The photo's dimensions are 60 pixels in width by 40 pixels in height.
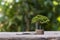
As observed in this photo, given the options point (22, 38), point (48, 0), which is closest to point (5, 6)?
point (48, 0)

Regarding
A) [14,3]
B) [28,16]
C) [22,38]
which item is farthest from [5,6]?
[22,38]

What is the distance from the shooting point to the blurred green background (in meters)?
2.40

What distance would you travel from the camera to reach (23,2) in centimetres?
242

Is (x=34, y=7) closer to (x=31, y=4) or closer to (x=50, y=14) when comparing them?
(x=31, y=4)

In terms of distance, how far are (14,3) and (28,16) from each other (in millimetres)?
210

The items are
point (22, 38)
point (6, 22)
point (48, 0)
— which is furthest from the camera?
point (6, 22)

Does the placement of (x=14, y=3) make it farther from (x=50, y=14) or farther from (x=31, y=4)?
(x=50, y=14)

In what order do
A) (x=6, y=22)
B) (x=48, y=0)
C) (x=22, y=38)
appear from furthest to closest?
(x=6, y=22) → (x=48, y=0) → (x=22, y=38)

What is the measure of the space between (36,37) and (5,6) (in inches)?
50.8

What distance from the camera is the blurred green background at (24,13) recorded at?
2.40 metres

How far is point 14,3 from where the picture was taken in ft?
7.94

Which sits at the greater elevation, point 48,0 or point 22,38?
point 48,0

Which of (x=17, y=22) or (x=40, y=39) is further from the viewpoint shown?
(x=17, y=22)

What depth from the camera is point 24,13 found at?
243 cm
